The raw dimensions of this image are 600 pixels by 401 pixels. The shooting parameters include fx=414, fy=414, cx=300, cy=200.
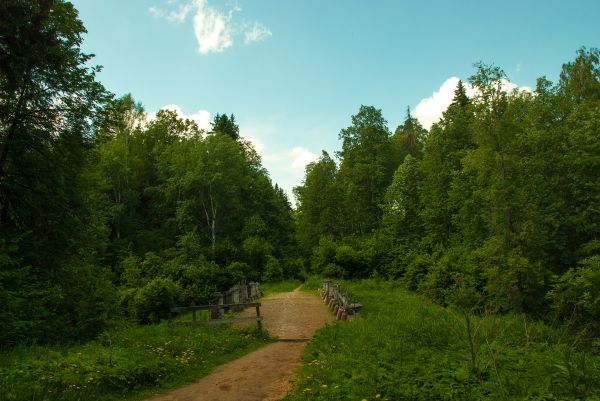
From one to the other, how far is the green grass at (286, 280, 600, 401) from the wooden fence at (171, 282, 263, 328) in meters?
3.65

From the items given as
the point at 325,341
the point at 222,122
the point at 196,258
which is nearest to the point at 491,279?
the point at 325,341

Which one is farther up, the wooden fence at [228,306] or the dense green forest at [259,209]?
the dense green forest at [259,209]

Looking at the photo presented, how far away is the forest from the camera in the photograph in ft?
43.5

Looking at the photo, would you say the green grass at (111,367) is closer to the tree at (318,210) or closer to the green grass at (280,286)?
the green grass at (280,286)

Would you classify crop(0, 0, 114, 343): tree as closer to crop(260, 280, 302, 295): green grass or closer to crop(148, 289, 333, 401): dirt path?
crop(148, 289, 333, 401): dirt path

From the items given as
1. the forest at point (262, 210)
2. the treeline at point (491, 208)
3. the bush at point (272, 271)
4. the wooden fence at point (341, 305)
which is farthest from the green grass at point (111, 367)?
the bush at point (272, 271)

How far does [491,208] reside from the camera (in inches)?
789

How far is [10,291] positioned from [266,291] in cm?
2423

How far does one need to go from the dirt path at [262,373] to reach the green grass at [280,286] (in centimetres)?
1663

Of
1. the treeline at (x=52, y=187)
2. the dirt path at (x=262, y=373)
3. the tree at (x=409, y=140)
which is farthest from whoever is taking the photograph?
the tree at (x=409, y=140)

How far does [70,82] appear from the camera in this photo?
14.4 m

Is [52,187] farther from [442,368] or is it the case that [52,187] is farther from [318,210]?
[318,210]

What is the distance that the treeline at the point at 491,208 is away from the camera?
60.9 feet

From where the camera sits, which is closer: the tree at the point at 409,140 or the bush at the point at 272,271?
the bush at the point at 272,271
